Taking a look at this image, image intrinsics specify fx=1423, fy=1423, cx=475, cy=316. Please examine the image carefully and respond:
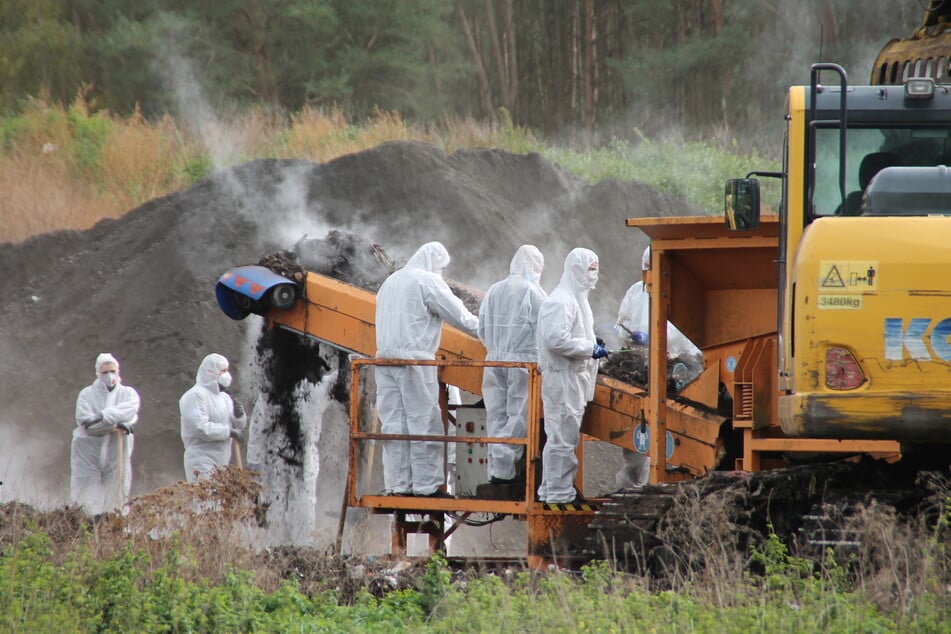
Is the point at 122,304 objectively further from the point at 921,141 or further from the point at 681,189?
the point at 921,141

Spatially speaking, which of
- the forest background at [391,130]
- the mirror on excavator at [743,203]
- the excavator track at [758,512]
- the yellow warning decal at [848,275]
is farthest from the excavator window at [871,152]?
the forest background at [391,130]

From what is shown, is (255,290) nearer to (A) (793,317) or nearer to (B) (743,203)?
(B) (743,203)

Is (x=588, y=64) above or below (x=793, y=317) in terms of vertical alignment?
above

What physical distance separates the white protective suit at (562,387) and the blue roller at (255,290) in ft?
7.72

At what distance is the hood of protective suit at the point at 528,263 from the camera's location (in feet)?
39.0

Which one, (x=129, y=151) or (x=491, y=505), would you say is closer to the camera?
(x=491, y=505)

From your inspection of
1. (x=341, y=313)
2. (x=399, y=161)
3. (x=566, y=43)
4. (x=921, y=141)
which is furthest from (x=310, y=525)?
(x=566, y=43)

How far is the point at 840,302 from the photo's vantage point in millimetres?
6531

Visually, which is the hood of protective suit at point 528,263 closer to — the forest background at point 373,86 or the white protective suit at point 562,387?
the white protective suit at point 562,387

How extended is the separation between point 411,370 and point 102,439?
5.26 m

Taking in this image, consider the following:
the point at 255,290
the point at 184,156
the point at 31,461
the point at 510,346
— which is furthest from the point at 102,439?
the point at 184,156

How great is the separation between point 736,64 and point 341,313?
2371cm

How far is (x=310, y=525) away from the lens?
13.1 meters

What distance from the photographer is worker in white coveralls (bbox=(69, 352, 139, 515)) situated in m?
15.0
